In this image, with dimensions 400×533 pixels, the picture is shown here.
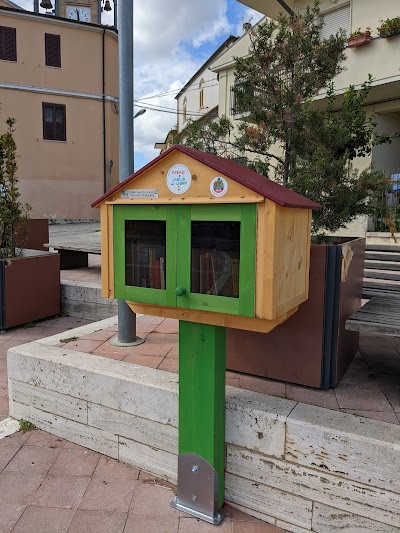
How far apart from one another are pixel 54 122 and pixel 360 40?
1491 cm

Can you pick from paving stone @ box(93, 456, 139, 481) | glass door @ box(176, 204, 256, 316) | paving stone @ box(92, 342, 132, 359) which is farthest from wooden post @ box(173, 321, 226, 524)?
paving stone @ box(92, 342, 132, 359)

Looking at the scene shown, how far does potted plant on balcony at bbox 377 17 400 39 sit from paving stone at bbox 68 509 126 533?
9740 mm

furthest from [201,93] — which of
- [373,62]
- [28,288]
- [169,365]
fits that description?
[169,365]

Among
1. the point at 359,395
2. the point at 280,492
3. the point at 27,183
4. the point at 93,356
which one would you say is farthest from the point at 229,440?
the point at 27,183

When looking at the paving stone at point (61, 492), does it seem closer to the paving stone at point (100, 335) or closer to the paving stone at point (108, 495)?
the paving stone at point (108, 495)

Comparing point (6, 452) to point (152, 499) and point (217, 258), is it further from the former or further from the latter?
point (217, 258)

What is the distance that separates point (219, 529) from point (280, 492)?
0.38 metres

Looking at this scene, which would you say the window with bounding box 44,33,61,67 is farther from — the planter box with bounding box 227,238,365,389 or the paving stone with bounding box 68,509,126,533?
the paving stone with bounding box 68,509,126,533

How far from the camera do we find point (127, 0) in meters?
3.66

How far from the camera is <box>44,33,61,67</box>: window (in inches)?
766

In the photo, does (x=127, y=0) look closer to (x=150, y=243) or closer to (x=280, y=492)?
(x=150, y=243)

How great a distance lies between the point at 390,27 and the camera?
8727mm

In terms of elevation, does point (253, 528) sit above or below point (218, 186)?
below

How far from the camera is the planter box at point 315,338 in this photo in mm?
2758
